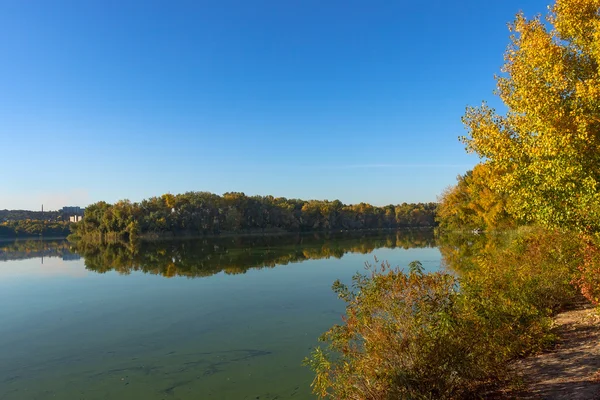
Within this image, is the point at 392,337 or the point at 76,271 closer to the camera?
the point at 392,337

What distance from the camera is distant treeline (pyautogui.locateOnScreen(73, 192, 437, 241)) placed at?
271ft

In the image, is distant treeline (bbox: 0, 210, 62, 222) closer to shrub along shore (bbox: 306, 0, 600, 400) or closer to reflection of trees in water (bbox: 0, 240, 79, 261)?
reflection of trees in water (bbox: 0, 240, 79, 261)

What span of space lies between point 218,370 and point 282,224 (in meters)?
95.1

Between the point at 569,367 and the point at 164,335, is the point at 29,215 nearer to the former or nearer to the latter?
the point at 164,335

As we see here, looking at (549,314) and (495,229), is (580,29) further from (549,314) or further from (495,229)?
(495,229)

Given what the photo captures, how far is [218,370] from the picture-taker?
888cm

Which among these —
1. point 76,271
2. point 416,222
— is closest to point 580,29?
point 76,271

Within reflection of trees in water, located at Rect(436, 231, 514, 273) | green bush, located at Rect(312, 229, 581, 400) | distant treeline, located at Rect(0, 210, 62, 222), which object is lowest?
reflection of trees in water, located at Rect(436, 231, 514, 273)

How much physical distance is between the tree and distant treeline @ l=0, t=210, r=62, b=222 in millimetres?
166904

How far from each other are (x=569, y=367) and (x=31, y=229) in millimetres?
133873

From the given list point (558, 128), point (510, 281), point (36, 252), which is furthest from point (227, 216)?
point (558, 128)

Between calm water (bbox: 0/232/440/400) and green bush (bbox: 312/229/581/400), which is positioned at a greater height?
green bush (bbox: 312/229/581/400)

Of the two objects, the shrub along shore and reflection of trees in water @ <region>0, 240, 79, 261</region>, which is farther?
reflection of trees in water @ <region>0, 240, 79, 261</region>

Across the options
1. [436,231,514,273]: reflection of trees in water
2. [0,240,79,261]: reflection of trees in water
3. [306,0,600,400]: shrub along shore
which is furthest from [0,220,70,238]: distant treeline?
[306,0,600,400]: shrub along shore
